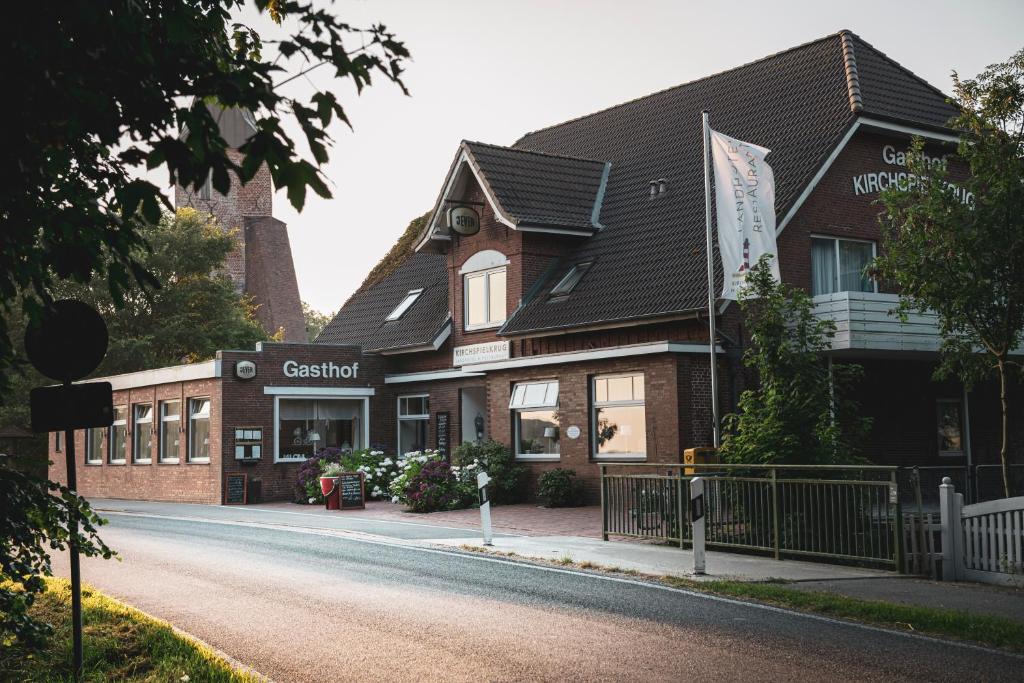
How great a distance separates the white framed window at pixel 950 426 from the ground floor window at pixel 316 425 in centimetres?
1534

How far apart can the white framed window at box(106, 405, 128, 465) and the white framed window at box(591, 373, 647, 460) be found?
18023 mm

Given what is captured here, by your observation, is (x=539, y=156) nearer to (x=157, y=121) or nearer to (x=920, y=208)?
(x=920, y=208)

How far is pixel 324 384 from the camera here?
1257 inches

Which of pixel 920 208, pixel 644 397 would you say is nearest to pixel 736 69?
pixel 644 397

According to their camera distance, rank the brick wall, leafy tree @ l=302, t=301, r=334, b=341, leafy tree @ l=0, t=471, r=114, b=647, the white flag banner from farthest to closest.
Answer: leafy tree @ l=302, t=301, r=334, b=341 → the brick wall → the white flag banner → leafy tree @ l=0, t=471, r=114, b=647

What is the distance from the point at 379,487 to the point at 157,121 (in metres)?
25.3

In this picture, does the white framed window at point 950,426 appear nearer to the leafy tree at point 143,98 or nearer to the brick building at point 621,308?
the brick building at point 621,308

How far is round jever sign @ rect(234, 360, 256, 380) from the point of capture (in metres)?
30.1

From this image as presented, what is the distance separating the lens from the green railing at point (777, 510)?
13.6 metres

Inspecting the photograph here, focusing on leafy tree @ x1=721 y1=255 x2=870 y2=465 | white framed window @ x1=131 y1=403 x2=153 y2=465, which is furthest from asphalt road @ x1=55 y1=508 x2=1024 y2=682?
white framed window @ x1=131 y1=403 x2=153 y2=465

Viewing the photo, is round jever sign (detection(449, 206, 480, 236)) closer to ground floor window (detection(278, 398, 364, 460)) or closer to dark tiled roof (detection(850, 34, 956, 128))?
ground floor window (detection(278, 398, 364, 460))

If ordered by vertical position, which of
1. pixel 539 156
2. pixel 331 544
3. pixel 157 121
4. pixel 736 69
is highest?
pixel 736 69

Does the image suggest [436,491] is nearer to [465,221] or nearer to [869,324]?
[465,221]

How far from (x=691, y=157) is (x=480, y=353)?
739cm
